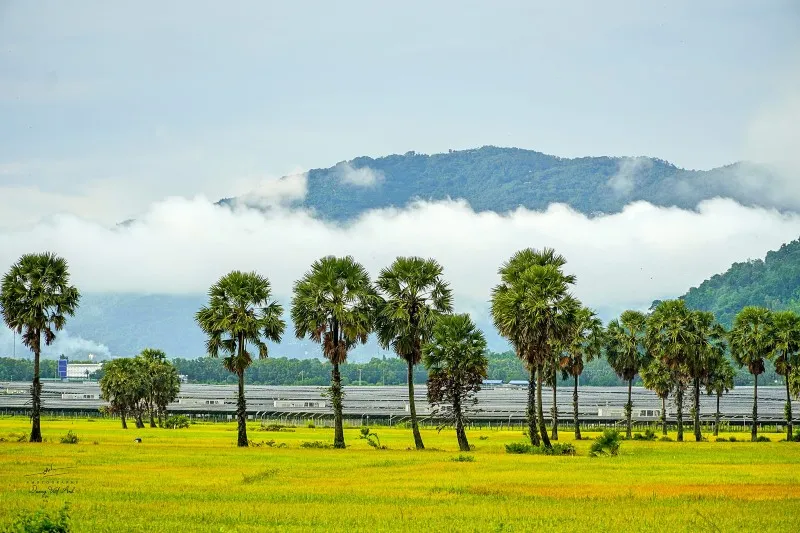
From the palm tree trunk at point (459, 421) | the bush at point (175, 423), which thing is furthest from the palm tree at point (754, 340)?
the bush at point (175, 423)

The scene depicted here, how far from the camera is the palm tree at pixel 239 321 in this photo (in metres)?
74.9

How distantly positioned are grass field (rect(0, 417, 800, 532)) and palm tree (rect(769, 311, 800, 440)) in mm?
24819

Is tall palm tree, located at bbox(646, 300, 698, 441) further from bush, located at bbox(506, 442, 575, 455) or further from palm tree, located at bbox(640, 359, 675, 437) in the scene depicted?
bush, located at bbox(506, 442, 575, 455)

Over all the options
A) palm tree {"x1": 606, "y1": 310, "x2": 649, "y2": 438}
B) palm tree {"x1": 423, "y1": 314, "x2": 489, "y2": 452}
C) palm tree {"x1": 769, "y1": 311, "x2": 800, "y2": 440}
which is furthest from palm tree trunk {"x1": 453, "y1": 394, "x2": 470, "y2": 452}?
palm tree {"x1": 769, "y1": 311, "x2": 800, "y2": 440}

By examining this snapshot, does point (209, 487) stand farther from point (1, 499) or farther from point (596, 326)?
point (596, 326)

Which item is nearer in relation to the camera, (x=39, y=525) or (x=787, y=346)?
(x=39, y=525)

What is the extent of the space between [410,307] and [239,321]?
1280cm

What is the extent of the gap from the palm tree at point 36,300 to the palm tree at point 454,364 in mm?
27214

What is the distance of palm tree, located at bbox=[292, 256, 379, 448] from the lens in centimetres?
7625

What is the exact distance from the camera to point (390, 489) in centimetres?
4688

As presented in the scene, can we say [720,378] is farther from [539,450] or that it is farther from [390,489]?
[390,489]

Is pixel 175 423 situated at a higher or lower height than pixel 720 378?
lower

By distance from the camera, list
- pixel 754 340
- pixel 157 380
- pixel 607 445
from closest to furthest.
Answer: pixel 607 445, pixel 754 340, pixel 157 380

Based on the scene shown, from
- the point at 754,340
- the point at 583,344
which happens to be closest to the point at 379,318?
the point at 583,344
